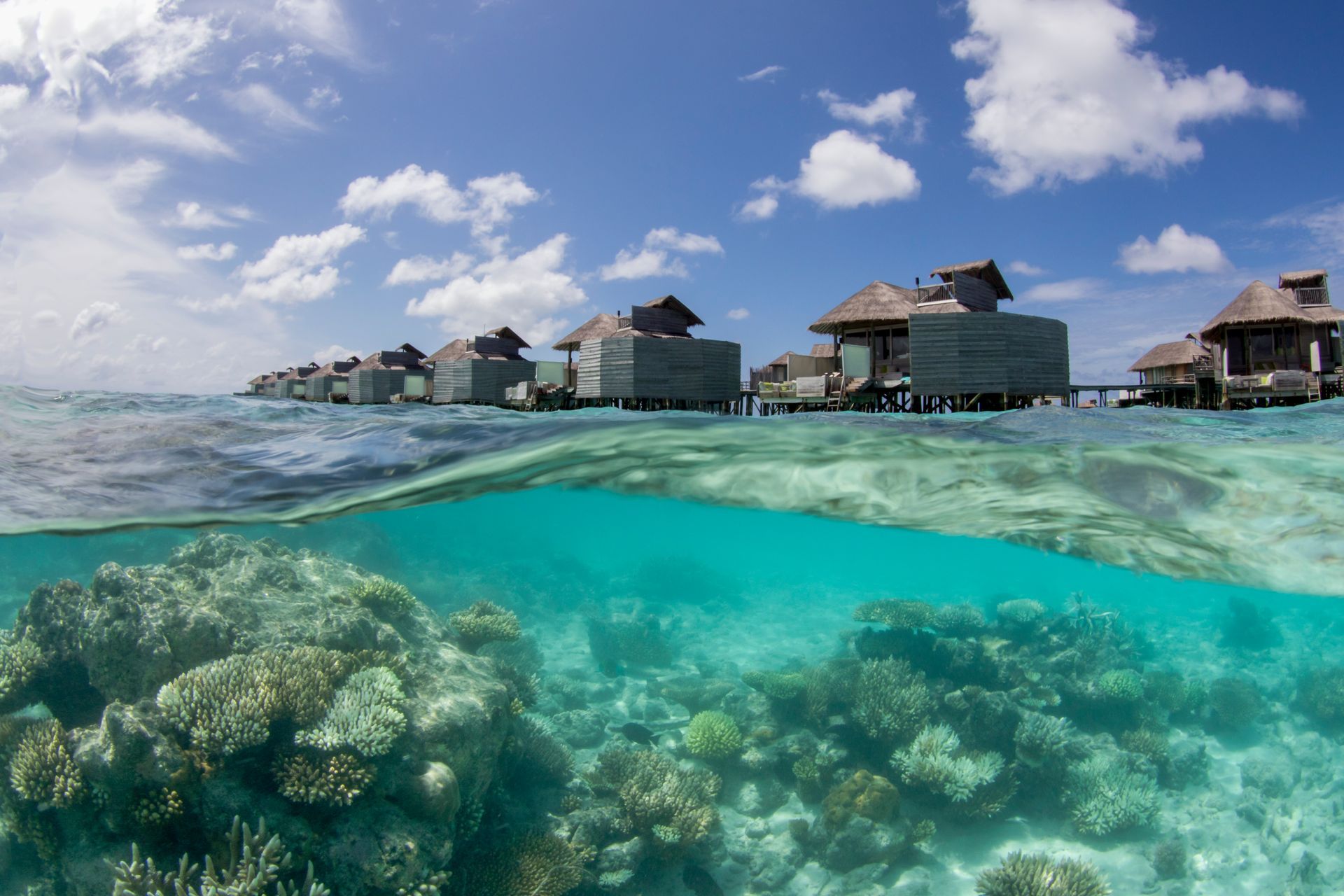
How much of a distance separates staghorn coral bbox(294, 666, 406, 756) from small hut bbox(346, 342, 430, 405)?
1330 inches

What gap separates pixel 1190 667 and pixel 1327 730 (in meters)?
5.16

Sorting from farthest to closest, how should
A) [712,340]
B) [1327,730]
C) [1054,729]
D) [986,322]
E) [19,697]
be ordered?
[712,340]
[986,322]
[1327,730]
[1054,729]
[19,697]

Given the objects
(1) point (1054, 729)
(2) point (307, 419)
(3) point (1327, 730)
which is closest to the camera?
(1) point (1054, 729)

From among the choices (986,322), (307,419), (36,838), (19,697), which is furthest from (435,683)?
(986,322)

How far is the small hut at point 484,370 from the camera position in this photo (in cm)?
3262

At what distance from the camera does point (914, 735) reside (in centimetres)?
1112

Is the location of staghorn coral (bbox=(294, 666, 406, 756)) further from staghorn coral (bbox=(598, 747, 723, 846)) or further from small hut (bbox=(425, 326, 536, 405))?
small hut (bbox=(425, 326, 536, 405))

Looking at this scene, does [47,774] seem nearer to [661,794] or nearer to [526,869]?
[526,869]

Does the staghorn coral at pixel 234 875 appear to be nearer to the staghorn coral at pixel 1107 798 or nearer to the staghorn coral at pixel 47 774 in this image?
the staghorn coral at pixel 47 774

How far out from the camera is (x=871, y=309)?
22656mm

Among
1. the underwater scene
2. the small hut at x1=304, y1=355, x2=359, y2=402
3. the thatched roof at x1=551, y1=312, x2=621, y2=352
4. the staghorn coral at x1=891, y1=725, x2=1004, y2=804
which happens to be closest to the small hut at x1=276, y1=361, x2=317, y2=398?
the small hut at x1=304, y1=355, x2=359, y2=402

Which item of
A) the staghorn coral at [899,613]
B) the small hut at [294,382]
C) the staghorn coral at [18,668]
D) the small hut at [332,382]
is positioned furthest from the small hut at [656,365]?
the small hut at [294,382]

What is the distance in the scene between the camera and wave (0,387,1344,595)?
974cm

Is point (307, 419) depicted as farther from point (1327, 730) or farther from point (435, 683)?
point (1327, 730)
